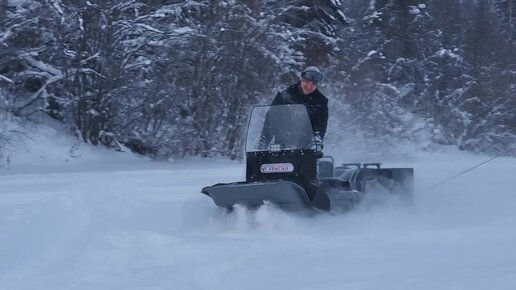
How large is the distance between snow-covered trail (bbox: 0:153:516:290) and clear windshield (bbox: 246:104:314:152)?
88 centimetres

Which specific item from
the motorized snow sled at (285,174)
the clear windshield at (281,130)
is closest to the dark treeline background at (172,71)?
the clear windshield at (281,130)

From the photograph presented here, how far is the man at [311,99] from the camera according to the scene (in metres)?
8.38

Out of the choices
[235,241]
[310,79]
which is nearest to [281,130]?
[310,79]

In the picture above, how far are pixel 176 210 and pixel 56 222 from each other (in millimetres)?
1672

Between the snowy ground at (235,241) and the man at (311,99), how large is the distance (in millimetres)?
1091

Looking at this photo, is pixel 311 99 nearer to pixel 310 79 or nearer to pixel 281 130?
pixel 310 79

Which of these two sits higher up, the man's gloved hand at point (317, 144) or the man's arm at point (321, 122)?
the man's arm at point (321, 122)

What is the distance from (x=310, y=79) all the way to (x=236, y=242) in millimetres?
2389

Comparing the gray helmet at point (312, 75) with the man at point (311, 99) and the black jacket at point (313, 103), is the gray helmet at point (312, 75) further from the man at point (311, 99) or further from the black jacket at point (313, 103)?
the black jacket at point (313, 103)

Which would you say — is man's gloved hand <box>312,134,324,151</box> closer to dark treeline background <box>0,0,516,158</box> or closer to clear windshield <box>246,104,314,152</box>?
clear windshield <box>246,104,314,152</box>

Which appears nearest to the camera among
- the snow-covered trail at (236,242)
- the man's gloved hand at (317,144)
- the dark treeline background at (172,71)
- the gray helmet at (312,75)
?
the snow-covered trail at (236,242)

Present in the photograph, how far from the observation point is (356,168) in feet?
30.8

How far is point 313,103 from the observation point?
852 centimetres

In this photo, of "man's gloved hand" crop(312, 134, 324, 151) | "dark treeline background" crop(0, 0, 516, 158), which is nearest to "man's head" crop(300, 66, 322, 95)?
"man's gloved hand" crop(312, 134, 324, 151)
